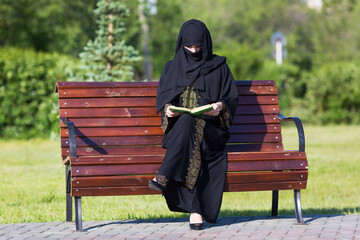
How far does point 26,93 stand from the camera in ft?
44.9

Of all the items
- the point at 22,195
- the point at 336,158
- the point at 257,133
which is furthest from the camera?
the point at 336,158

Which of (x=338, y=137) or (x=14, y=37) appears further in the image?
(x=14, y=37)

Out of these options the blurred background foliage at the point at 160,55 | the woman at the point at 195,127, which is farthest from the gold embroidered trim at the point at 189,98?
the blurred background foliage at the point at 160,55

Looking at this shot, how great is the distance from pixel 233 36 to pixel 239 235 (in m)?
47.2

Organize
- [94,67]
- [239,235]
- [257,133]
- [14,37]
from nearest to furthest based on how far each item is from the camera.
→ 1. [239,235]
2. [257,133]
3. [94,67]
4. [14,37]

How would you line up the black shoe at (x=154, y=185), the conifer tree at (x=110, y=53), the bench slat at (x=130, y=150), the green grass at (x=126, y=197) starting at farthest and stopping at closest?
the conifer tree at (x=110, y=53) < the green grass at (x=126, y=197) < the bench slat at (x=130, y=150) < the black shoe at (x=154, y=185)

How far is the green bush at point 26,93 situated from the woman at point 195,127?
8560 mm

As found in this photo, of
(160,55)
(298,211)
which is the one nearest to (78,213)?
(298,211)

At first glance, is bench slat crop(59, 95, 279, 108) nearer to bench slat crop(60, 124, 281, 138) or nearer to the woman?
bench slat crop(60, 124, 281, 138)

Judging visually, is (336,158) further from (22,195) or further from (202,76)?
(202,76)

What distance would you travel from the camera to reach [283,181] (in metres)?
5.04

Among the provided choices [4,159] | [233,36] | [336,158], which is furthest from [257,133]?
[233,36]

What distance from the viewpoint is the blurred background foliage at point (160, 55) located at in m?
13.7

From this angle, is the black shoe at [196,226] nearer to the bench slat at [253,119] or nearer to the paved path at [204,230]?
the paved path at [204,230]
